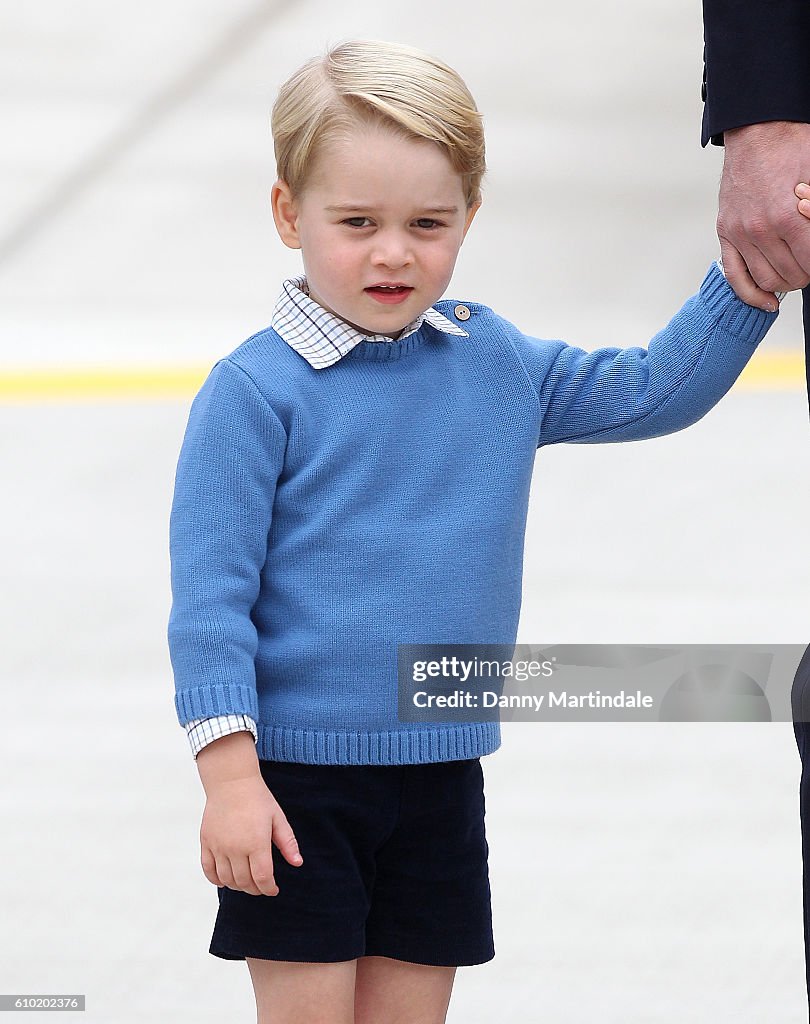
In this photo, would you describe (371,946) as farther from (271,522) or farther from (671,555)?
(671,555)

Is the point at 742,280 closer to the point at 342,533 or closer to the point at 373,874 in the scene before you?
the point at 342,533

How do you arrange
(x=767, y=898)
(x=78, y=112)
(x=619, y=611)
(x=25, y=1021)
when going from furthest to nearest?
(x=78, y=112) → (x=619, y=611) → (x=767, y=898) → (x=25, y=1021)

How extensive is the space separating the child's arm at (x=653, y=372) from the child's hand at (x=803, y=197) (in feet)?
0.23

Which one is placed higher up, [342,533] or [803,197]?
[803,197]

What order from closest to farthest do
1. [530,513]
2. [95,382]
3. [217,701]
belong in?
1. [217,701]
2. [530,513]
3. [95,382]

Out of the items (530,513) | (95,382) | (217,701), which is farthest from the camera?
(95,382)

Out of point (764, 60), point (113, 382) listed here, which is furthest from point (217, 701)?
point (113, 382)

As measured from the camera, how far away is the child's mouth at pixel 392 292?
0.68m

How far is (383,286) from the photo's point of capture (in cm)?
68

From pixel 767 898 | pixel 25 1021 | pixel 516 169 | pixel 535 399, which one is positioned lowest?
pixel 25 1021

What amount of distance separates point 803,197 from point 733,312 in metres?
0.08

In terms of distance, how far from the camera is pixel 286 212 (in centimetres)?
70

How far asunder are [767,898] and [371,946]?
0.49 m

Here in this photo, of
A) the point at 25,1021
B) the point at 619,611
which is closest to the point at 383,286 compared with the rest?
the point at 25,1021
